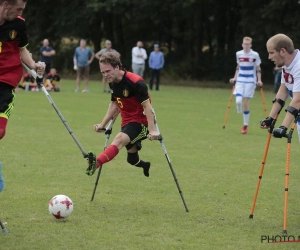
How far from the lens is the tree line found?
40000mm

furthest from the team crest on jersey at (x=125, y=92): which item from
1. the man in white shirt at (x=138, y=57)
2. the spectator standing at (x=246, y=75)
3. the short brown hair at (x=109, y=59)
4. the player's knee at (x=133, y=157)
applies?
the man in white shirt at (x=138, y=57)

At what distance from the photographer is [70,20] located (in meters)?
46.0

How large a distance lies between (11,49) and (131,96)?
78.2 inches

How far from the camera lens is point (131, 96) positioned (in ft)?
27.9

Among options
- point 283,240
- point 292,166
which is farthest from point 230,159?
point 283,240

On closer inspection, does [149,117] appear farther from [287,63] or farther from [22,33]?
[22,33]

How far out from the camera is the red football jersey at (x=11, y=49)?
6.85 metres

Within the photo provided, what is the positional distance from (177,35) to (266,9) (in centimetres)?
952

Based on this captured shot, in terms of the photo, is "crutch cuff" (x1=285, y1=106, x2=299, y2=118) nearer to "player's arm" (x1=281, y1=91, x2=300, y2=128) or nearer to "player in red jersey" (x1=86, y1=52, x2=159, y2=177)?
"player's arm" (x1=281, y1=91, x2=300, y2=128)

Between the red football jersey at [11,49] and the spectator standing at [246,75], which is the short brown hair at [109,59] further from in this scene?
the spectator standing at [246,75]

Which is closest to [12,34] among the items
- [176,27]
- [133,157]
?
[133,157]

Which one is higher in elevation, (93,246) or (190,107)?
(93,246)

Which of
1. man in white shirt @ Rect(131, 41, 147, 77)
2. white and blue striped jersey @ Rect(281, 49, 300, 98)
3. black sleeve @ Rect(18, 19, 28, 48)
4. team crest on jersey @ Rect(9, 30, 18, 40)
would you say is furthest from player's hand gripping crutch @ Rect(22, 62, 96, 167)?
man in white shirt @ Rect(131, 41, 147, 77)

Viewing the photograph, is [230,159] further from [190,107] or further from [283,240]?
[190,107]
